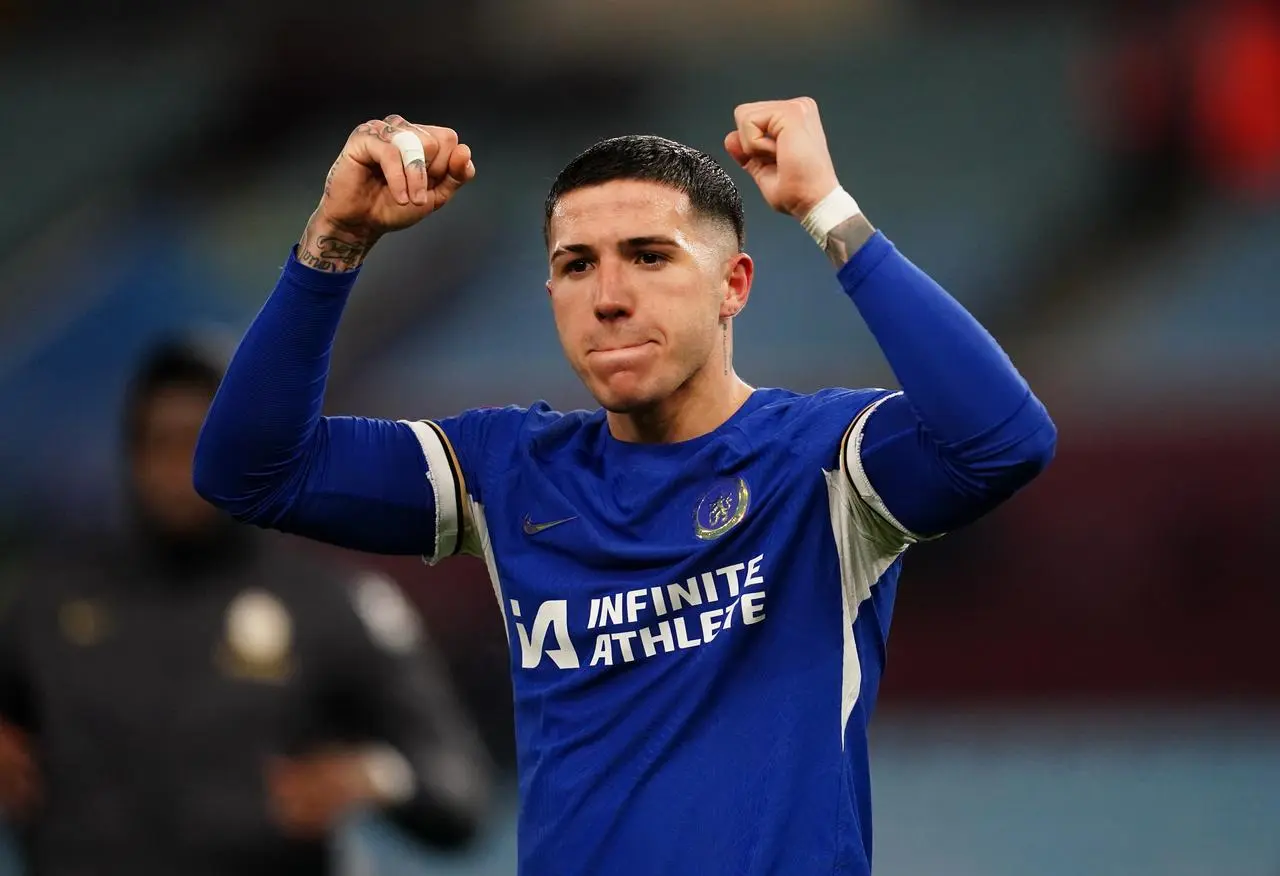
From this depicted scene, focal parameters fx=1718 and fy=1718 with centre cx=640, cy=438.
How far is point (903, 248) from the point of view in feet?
33.7

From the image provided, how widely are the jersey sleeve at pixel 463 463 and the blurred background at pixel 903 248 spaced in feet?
17.6

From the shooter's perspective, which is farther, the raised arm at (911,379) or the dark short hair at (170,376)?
the dark short hair at (170,376)

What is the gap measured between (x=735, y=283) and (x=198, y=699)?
1.85 metres

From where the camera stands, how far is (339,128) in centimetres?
1054

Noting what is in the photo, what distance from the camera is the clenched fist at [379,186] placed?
238cm

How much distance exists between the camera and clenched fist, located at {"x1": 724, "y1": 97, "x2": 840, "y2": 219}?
2.25 metres

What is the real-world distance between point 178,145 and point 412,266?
1.60m

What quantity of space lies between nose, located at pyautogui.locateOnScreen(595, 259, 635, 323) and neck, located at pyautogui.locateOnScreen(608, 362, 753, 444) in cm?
17

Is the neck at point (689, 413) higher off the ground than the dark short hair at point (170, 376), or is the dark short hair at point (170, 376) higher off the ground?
the dark short hair at point (170, 376)

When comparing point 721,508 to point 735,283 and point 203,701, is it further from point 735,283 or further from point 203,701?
point 203,701

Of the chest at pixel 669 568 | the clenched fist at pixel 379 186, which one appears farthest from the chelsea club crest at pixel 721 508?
the clenched fist at pixel 379 186

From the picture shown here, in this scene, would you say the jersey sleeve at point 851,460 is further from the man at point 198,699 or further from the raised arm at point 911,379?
A: the man at point 198,699

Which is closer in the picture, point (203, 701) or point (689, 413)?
point (689, 413)

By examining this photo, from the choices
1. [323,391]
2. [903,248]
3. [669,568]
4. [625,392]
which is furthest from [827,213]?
[903,248]
